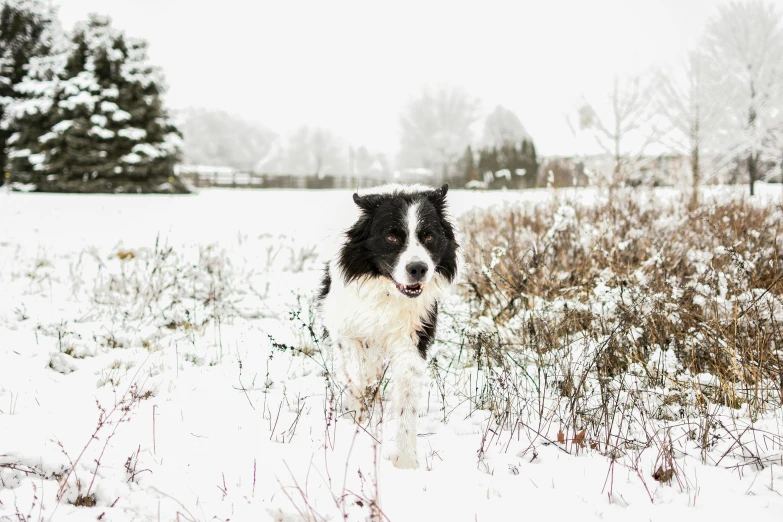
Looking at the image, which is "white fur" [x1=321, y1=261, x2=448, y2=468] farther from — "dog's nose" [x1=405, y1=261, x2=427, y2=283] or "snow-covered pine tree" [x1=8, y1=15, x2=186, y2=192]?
"snow-covered pine tree" [x1=8, y1=15, x2=186, y2=192]

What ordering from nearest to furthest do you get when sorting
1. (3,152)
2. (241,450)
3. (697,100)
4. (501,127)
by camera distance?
(241,450) → (697,100) → (3,152) → (501,127)

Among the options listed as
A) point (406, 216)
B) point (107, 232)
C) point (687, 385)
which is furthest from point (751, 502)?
point (107, 232)

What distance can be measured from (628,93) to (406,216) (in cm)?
2217

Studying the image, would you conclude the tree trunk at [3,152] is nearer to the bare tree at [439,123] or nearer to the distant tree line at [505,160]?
the distant tree line at [505,160]

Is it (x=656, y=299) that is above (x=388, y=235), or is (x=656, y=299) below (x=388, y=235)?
below

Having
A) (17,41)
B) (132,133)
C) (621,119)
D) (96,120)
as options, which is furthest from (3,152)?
(621,119)

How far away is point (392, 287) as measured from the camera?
3.25 meters

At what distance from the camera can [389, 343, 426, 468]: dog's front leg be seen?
2727mm

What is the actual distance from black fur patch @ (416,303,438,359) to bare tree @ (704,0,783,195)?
67.6 ft

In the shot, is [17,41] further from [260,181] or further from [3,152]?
[260,181]

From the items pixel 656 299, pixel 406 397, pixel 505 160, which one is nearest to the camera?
pixel 406 397

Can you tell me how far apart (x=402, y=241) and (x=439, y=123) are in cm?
5214

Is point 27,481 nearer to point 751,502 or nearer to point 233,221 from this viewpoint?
point 751,502

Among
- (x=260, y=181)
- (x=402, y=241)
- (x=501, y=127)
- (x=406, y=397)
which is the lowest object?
(x=406, y=397)
